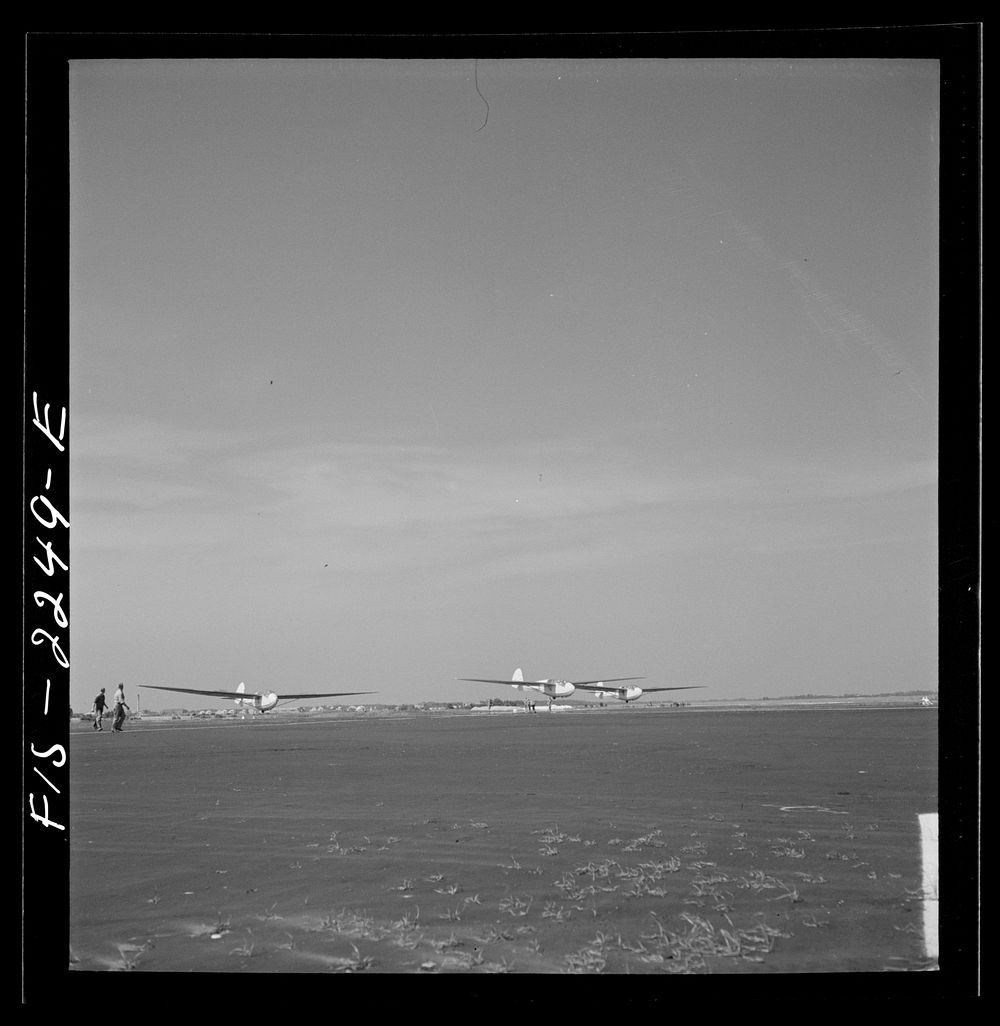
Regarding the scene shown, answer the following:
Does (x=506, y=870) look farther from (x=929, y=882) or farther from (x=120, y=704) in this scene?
(x=120, y=704)

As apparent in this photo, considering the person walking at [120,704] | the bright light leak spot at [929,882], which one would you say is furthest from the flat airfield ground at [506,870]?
the person walking at [120,704]

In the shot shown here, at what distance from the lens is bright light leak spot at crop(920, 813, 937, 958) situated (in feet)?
20.1

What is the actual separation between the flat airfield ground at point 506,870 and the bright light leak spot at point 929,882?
0.08 meters

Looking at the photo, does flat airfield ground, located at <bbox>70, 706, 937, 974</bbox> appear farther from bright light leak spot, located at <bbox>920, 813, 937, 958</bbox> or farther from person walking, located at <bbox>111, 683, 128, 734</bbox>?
person walking, located at <bbox>111, 683, 128, 734</bbox>

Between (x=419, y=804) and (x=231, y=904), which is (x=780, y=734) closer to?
(x=419, y=804)

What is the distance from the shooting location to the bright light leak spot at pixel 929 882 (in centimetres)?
612

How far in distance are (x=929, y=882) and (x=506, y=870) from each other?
359 cm

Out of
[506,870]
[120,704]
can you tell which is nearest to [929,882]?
[506,870]

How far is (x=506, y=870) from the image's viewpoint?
26.8 feet

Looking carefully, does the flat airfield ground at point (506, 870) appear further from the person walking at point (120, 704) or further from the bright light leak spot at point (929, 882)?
the person walking at point (120, 704)

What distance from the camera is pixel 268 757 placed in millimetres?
21047
